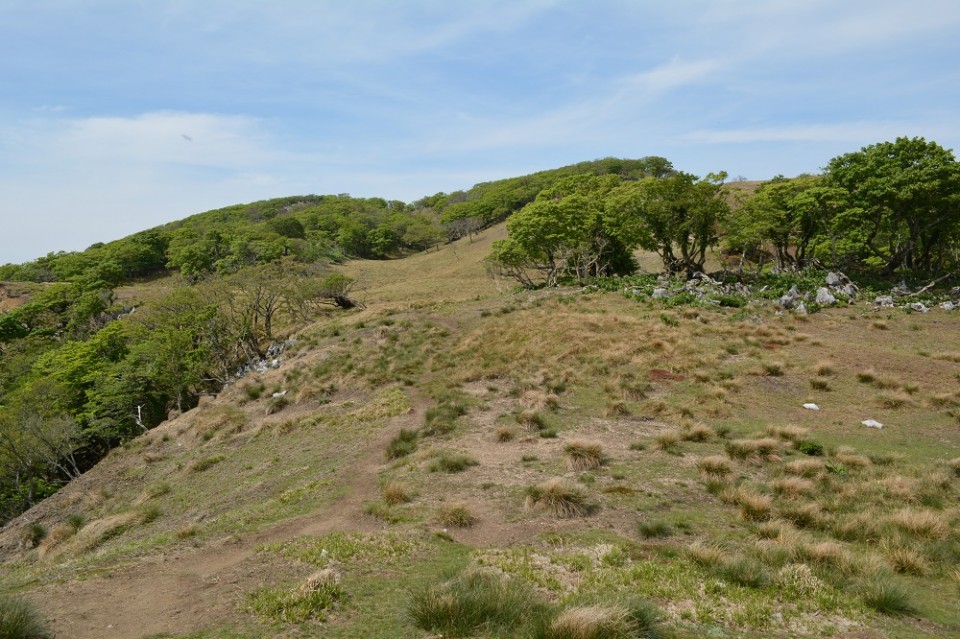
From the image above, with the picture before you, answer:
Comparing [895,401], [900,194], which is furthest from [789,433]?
[900,194]

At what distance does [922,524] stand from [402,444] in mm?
13912

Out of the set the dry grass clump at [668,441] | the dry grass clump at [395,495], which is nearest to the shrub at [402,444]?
the dry grass clump at [395,495]

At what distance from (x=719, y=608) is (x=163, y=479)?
23330 mm

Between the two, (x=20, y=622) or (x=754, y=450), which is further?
(x=754, y=450)

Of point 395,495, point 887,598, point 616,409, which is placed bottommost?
point 616,409

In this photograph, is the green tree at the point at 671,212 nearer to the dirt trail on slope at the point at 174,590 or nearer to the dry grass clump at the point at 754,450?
the dry grass clump at the point at 754,450

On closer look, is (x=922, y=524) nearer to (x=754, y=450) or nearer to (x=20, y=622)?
(x=754, y=450)

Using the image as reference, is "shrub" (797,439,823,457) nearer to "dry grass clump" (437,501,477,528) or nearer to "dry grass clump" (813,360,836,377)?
"dry grass clump" (813,360,836,377)

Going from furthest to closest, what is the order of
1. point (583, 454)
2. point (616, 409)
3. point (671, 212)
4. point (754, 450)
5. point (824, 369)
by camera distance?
point (671, 212) < point (824, 369) < point (616, 409) < point (754, 450) < point (583, 454)

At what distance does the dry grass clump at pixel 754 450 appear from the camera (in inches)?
563

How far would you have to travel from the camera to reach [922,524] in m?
9.91

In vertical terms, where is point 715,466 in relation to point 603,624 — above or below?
below

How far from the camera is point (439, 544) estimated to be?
10383mm

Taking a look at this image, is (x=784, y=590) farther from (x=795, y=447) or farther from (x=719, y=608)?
(x=795, y=447)
